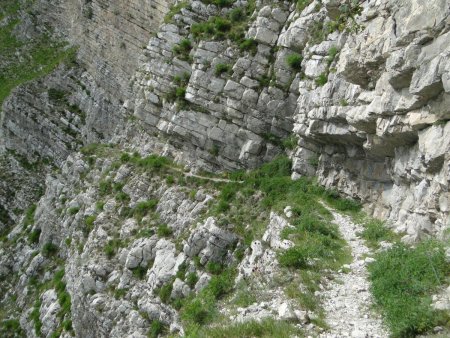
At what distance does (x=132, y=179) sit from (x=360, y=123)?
12.3 meters

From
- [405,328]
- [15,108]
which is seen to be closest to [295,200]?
[405,328]

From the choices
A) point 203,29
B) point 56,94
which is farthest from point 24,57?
point 203,29

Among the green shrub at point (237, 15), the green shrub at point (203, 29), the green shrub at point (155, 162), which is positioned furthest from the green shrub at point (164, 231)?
the green shrub at point (237, 15)

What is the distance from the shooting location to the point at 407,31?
10328 millimetres

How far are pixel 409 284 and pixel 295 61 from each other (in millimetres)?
12171

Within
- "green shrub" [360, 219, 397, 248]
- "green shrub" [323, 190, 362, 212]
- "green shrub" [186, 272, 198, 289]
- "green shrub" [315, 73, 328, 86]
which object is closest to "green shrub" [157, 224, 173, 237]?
"green shrub" [186, 272, 198, 289]

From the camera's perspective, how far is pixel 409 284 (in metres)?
7.99

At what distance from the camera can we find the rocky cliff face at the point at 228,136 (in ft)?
34.2

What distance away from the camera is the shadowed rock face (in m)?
10.1

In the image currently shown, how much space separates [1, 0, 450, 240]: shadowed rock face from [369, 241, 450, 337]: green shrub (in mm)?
1099

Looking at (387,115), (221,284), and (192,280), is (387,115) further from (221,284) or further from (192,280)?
(192,280)

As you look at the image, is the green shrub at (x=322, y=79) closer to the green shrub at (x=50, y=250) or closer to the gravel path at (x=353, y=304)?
the gravel path at (x=353, y=304)

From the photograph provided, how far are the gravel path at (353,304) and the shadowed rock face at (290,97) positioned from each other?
5.52 feet

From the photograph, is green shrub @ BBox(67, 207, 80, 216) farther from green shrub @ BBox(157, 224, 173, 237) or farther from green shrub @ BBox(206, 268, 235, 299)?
green shrub @ BBox(206, 268, 235, 299)
